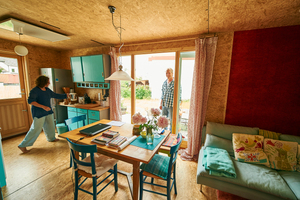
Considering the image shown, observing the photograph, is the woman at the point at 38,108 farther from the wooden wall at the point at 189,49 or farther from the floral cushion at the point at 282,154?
the floral cushion at the point at 282,154

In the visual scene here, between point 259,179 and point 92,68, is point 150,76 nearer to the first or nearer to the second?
point 92,68

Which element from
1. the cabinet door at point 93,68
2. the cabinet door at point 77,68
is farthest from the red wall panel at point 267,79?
the cabinet door at point 77,68

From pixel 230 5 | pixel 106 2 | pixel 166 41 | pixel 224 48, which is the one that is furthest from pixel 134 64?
pixel 230 5

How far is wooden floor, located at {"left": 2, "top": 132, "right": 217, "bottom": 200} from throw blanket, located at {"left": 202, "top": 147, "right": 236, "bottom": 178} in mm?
478

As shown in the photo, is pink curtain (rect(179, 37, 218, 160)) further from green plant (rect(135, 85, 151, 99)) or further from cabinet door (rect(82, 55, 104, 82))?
cabinet door (rect(82, 55, 104, 82))

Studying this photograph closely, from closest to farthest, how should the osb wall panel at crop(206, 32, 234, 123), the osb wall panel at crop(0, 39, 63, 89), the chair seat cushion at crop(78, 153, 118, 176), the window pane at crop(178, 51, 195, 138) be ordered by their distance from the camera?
the chair seat cushion at crop(78, 153, 118, 176) < the osb wall panel at crop(206, 32, 234, 123) < the window pane at crop(178, 51, 195, 138) < the osb wall panel at crop(0, 39, 63, 89)

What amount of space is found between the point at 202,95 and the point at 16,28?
3.65 meters

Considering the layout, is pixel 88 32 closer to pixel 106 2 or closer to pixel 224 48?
pixel 106 2

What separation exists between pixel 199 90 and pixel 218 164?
52.7 inches

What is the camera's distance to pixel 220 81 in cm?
245

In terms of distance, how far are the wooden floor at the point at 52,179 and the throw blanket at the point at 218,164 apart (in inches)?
18.8

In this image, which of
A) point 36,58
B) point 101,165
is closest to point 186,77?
point 101,165

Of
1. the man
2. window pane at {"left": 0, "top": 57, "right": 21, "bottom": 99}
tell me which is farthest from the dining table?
window pane at {"left": 0, "top": 57, "right": 21, "bottom": 99}

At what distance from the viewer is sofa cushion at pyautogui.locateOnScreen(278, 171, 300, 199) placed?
1.42 meters
